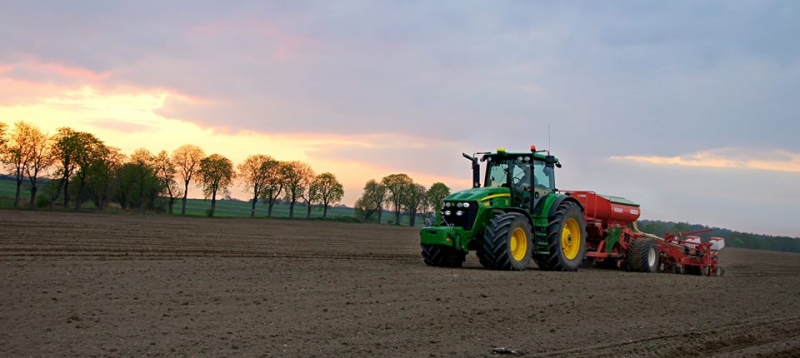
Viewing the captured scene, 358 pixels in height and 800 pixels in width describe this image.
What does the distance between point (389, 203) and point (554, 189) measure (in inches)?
2712

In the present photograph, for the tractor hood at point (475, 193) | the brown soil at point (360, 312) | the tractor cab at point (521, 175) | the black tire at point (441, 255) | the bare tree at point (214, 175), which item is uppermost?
the bare tree at point (214, 175)

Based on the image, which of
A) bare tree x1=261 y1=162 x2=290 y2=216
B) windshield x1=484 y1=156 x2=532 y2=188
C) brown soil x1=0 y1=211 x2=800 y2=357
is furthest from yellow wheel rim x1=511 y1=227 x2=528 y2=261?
bare tree x1=261 y1=162 x2=290 y2=216

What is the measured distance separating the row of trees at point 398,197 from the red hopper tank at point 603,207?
6328cm

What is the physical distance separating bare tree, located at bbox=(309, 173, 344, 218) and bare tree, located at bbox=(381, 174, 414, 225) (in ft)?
20.5

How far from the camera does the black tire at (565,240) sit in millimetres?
16516

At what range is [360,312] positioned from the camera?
8805mm

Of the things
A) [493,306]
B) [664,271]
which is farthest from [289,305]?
[664,271]

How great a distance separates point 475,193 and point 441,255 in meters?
1.78

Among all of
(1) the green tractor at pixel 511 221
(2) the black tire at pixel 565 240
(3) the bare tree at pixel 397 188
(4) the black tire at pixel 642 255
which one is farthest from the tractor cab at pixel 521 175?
(3) the bare tree at pixel 397 188

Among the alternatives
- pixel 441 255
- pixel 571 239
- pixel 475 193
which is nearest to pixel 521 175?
pixel 475 193

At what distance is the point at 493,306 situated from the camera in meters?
9.87

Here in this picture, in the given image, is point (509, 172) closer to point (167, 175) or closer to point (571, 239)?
point (571, 239)

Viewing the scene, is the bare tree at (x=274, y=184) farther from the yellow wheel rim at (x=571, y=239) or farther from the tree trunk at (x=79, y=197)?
the yellow wheel rim at (x=571, y=239)

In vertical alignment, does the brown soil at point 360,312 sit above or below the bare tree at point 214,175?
below
